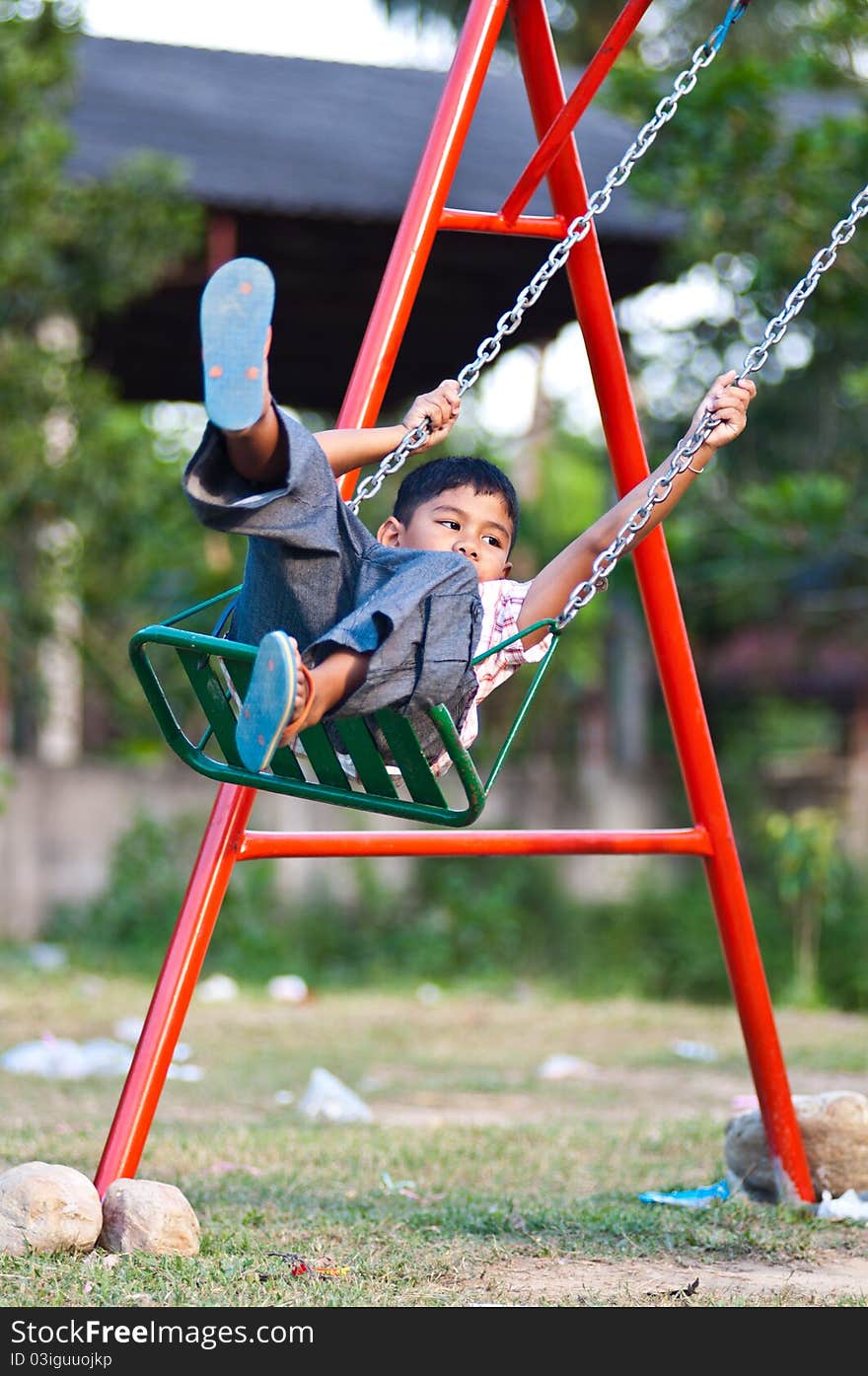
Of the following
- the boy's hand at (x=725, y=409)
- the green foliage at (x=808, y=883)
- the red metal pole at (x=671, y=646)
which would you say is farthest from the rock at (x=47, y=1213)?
the green foliage at (x=808, y=883)

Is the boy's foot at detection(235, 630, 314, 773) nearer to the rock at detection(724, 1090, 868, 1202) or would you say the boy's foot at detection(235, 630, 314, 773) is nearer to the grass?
the grass

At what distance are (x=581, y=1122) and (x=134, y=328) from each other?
25.5 feet

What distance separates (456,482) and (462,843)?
0.69m

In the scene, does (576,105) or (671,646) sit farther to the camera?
(671,646)

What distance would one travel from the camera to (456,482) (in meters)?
2.89

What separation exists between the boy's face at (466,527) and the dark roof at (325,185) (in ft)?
22.0

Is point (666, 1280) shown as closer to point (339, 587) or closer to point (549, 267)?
point (339, 587)

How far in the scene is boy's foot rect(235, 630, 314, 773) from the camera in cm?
235

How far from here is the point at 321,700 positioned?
8.16 ft

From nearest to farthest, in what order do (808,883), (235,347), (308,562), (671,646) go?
(235,347) → (308,562) → (671,646) → (808,883)

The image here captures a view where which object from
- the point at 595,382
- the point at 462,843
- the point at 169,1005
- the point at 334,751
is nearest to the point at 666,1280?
the point at 462,843

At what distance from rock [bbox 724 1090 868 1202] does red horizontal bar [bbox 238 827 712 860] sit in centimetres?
68
